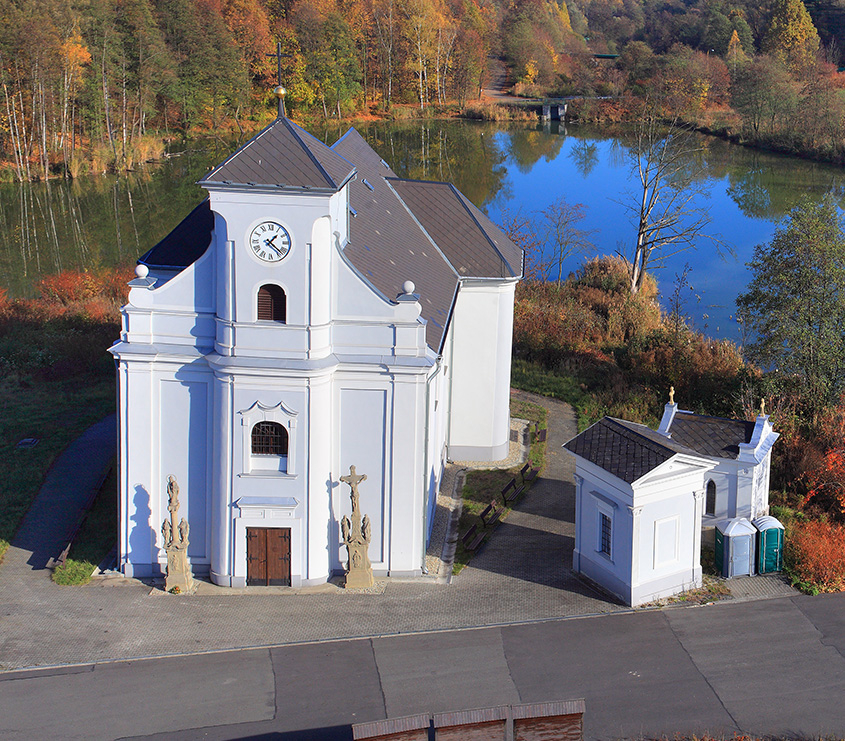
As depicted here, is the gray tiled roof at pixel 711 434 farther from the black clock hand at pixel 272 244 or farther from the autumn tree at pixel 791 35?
the autumn tree at pixel 791 35

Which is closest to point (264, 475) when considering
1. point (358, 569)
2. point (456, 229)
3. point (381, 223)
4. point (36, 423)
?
point (358, 569)

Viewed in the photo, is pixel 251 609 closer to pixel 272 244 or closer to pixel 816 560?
pixel 272 244

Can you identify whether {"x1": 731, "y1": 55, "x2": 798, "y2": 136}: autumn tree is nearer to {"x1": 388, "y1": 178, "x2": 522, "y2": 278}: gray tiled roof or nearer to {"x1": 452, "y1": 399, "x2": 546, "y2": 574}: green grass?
{"x1": 388, "y1": 178, "x2": 522, "y2": 278}: gray tiled roof

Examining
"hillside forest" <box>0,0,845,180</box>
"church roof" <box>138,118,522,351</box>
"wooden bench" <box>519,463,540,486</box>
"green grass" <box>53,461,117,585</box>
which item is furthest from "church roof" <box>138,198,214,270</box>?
"hillside forest" <box>0,0,845,180</box>

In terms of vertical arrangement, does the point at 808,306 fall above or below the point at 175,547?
above

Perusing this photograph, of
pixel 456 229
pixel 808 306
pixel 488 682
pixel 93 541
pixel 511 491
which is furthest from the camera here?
pixel 808 306

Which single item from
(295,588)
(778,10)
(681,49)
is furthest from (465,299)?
(778,10)
